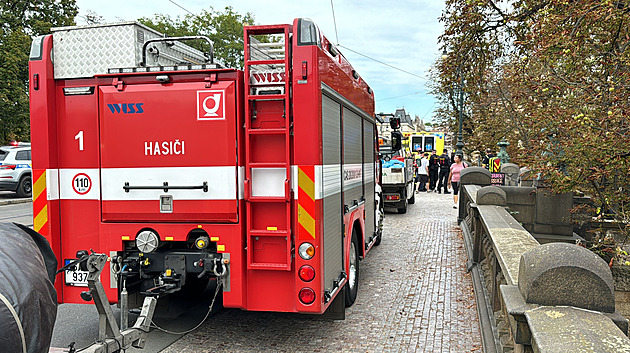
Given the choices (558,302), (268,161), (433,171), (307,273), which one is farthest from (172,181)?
(433,171)

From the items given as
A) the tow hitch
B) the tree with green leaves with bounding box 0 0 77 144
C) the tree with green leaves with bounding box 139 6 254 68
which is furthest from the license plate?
the tree with green leaves with bounding box 139 6 254 68

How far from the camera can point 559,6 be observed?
281 inches

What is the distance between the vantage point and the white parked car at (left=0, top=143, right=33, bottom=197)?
70.2 ft

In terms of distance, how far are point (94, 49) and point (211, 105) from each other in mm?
1456

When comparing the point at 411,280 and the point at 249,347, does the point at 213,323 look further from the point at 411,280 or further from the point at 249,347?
the point at 411,280

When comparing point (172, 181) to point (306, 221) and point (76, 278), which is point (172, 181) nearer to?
point (306, 221)

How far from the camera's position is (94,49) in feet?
17.3

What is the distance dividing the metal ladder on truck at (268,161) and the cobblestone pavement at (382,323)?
1285mm

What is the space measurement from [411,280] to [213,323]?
11.5 ft

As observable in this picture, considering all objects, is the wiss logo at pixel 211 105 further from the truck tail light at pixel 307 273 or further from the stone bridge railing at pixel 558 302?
the stone bridge railing at pixel 558 302

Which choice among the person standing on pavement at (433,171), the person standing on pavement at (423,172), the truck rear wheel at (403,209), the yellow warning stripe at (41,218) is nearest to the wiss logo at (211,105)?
the yellow warning stripe at (41,218)

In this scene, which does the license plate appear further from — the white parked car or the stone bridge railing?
the white parked car

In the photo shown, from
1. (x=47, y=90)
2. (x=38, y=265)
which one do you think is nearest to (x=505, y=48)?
(x=47, y=90)

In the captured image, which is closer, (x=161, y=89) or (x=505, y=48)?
(x=161, y=89)
